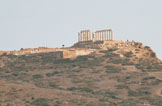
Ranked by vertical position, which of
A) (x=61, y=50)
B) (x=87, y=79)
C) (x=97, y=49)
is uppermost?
(x=97, y=49)

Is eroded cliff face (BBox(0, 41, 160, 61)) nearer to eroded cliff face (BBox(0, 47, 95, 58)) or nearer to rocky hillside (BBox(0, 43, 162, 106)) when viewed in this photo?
eroded cliff face (BBox(0, 47, 95, 58))

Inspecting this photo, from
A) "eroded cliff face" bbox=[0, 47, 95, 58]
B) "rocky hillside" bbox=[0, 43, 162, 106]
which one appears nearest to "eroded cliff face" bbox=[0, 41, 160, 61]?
"eroded cliff face" bbox=[0, 47, 95, 58]

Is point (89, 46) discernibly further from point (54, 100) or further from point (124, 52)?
A: point (54, 100)

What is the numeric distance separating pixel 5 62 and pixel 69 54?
10720mm

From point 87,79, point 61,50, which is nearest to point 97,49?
point 61,50

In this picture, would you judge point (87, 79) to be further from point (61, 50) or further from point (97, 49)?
point (97, 49)

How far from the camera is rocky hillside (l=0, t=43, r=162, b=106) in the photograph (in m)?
51.1

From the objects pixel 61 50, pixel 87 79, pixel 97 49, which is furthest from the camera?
pixel 97 49

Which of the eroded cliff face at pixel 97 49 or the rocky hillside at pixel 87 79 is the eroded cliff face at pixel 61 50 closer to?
the eroded cliff face at pixel 97 49

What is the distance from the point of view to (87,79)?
224 feet

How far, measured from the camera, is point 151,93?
59.5 meters

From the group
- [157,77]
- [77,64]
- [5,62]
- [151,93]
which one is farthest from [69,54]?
[151,93]

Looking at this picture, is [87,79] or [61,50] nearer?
[87,79]

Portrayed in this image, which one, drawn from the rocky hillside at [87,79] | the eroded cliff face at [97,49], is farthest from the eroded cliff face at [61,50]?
the rocky hillside at [87,79]
